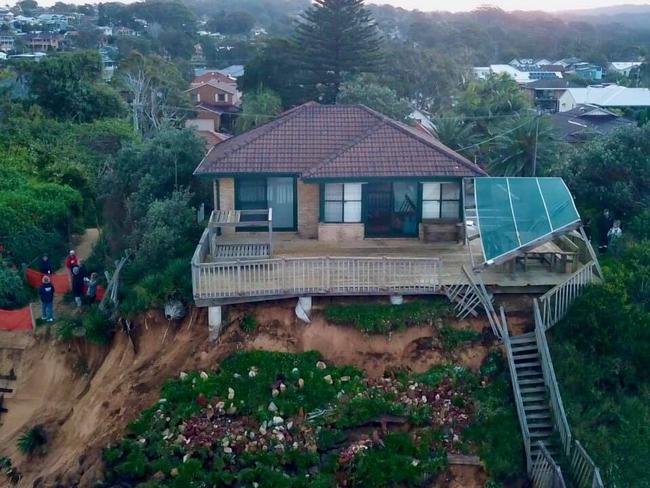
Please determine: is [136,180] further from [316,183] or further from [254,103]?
[254,103]

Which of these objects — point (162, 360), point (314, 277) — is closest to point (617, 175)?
point (314, 277)

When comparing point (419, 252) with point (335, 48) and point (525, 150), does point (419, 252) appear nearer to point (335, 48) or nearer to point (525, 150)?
point (525, 150)

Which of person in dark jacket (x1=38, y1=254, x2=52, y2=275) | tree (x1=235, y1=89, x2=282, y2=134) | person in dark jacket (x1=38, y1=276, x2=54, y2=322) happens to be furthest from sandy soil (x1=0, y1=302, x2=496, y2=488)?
tree (x1=235, y1=89, x2=282, y2=134)


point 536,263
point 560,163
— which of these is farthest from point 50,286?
point 560,163

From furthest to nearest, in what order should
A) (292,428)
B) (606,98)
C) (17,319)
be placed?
(606,98) → (17,319) → (292,428)

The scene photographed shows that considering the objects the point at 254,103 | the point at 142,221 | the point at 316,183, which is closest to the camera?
the point at 316,183

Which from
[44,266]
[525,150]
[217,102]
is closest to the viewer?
[44,266]

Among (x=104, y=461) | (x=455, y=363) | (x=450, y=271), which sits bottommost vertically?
(x=104, y=461)

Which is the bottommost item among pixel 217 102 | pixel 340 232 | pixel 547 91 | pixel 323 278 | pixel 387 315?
pixel 547 91
